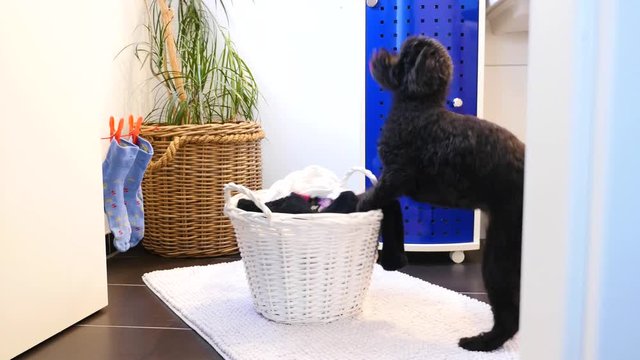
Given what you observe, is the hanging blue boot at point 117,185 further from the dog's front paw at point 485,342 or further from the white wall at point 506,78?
the white wall at point 506,78

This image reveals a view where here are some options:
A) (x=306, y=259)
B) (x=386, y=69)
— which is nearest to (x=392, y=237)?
(x=306, y=259)

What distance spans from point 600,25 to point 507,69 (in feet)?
5.04

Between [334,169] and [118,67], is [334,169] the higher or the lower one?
the lower one

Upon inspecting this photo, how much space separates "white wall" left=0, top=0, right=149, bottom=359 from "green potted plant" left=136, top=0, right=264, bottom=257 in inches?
17.7

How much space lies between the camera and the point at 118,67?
1.79 metres

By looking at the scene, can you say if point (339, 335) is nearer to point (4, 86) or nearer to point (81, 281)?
point (81, 281)

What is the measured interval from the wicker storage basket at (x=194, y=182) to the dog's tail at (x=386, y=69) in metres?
0.66

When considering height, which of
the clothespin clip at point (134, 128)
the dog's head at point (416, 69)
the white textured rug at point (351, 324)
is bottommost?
the white textured rug at point (351, 324)

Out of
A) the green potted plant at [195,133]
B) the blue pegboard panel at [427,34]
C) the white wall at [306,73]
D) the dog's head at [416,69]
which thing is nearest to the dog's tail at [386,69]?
the dog's head at [416,69]

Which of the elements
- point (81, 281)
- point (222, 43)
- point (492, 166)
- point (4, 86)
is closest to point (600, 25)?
point (492, 166)

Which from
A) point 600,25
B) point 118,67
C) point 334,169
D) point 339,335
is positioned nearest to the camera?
point 600,25

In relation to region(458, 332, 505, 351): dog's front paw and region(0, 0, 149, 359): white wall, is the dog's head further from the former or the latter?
region(0, 0, 149, 359): white wall

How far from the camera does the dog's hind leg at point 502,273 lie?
995 millimetres

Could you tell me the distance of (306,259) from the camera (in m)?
1.12
